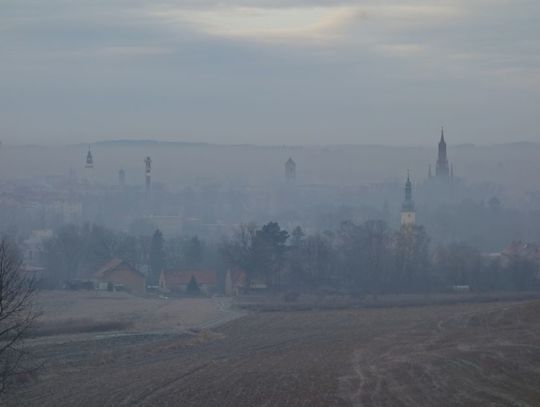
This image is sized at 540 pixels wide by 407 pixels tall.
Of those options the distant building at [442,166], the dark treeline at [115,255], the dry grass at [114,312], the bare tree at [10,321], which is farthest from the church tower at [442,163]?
the bare tree at [10,321]

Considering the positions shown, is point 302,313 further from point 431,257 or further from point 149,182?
point 149,182

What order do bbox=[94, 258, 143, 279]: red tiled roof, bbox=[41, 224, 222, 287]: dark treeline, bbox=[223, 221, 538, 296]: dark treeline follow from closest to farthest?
bbox=[223, 221, 538, 296]: dark treeline, bbox=[94, 258, 143, 279]: red tiled roof, bbox=[41, 224, 222, 287]: dark treeline

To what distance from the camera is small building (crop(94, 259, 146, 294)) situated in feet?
213

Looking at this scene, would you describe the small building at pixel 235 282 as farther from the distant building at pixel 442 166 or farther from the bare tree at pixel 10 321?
the distant building at pixel 442 166

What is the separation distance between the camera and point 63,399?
2480 cm

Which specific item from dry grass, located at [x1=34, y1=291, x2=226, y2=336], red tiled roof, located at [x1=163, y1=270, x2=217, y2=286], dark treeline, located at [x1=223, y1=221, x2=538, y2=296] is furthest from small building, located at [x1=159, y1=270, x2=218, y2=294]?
dry grass, located at [x1=34, y1=291, x2=226, y2=336]

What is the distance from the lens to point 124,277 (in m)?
65.6

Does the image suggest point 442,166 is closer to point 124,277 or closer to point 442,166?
point 442,166

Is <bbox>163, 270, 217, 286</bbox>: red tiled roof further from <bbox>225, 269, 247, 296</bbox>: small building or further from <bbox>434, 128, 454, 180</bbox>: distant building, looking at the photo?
<bbox>434, 128, 454, 180</bbox>: distant building

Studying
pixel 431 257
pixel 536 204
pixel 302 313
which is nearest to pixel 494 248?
pixel 431 257

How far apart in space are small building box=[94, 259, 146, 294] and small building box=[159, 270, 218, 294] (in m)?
1.22

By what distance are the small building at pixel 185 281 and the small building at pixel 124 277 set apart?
4.01 feet

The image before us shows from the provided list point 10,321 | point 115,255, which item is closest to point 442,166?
point 115,255

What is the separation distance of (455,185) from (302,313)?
139547mm
